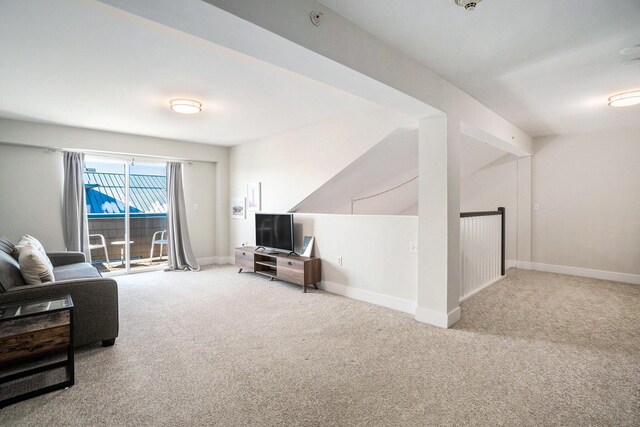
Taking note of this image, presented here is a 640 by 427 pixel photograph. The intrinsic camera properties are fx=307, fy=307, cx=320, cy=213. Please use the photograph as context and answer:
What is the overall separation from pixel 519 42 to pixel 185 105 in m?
3.41

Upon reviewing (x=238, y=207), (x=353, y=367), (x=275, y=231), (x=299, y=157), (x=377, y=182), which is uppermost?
(x=299, y=157)

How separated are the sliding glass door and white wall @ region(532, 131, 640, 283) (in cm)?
731

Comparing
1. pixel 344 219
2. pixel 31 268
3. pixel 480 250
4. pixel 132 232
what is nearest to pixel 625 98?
pixel 480 250

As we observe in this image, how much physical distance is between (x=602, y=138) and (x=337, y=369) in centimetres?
578

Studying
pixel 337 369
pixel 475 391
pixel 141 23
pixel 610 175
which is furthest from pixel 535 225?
pixel 141 23

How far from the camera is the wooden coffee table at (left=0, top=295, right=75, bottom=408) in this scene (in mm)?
2043

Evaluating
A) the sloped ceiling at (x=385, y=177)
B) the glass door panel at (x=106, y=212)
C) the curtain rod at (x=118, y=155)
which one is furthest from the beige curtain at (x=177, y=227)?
the sloped ceiling at (x=385, y=177)

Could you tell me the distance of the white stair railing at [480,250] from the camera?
3.89 metres

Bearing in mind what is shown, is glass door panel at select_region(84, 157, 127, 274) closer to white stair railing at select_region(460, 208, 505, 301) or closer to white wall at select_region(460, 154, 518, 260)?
white stair railing at select_region(460, 208, 505, 301)

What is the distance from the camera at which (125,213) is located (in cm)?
571

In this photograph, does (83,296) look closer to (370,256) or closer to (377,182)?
(370,256)

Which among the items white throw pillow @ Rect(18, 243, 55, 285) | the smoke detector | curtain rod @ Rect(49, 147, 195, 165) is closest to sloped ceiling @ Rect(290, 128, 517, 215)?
the smoke detector

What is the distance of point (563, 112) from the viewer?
4102mm

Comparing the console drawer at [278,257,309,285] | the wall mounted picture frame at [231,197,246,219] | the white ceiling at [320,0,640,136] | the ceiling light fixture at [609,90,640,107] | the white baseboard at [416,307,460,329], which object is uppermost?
the white ceiling at [320,0,640,136]
